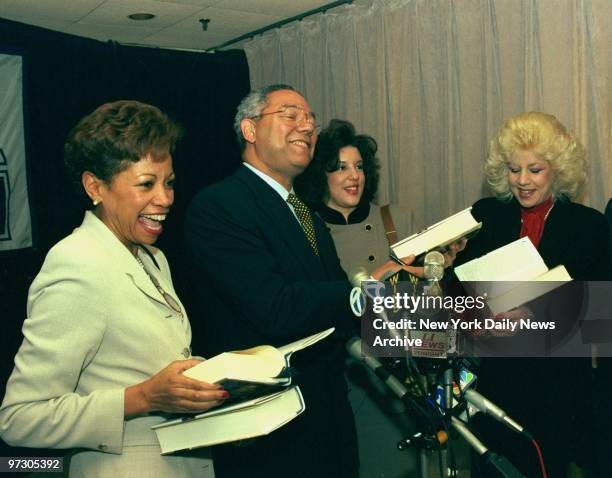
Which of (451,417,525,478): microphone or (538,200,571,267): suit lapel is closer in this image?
(451,417,525,478): microphone

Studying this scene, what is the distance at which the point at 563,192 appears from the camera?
260 centimetres

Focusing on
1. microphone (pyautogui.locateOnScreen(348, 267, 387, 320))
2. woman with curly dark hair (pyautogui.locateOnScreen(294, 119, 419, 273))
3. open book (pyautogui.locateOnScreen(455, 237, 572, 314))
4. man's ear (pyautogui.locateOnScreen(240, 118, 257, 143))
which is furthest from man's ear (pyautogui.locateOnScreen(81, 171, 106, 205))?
woman with curly dark hair (pyautogui.locateOnScreen(294, 119, 419, 273))

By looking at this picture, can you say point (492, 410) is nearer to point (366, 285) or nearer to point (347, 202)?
point (366, 285)

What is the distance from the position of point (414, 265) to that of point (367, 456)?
1.33 meters

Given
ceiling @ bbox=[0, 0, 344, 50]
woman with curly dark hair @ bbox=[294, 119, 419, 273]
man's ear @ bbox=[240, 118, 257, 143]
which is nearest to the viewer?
man's ear @ bbox=[240, 118, 257, 143]

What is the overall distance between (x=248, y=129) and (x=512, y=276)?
956 mm

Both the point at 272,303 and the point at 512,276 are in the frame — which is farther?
the point at 512,276

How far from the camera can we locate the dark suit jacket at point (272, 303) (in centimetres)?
178

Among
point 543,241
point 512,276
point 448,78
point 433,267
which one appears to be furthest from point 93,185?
point 448,78

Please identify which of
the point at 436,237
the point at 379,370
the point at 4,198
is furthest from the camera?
the point at 4,198

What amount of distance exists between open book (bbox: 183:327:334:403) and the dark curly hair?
495 millimetres

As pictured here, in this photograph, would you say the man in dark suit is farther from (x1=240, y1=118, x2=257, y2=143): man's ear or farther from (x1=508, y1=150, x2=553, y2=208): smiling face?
(x1=508, y1=150, x2=553, y2=208): smiling face

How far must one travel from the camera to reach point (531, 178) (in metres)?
2.57

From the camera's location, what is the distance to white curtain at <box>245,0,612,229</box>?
346 cm
